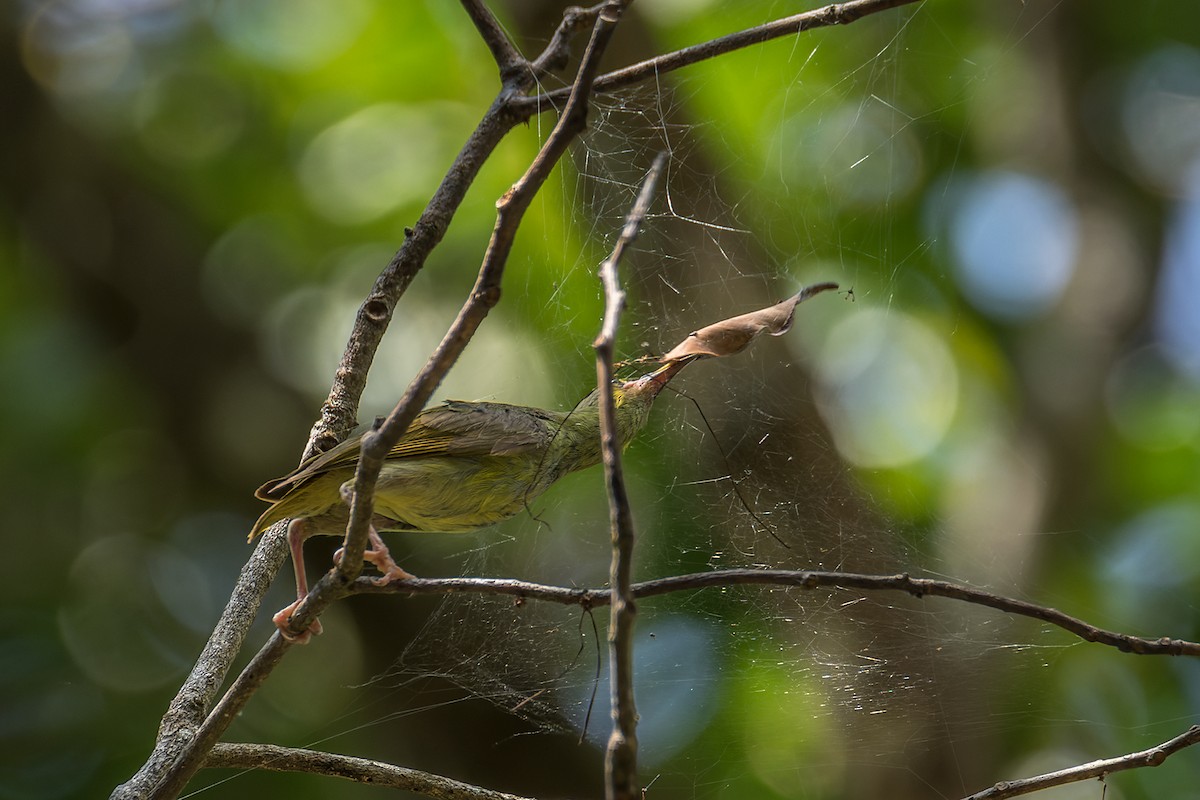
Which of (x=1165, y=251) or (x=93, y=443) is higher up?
(x=1165, y=251)

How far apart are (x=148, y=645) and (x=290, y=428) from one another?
150 cm

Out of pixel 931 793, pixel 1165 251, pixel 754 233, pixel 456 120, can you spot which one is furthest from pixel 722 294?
pixel 1165 251

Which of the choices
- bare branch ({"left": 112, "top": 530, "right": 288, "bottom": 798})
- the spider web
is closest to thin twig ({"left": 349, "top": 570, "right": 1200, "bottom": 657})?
bare branch ({"left": 112, "top": 530, "right": 288, "bottom": 798})

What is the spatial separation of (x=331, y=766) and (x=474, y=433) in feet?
3.33

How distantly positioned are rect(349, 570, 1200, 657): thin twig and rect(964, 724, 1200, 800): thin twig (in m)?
0.28

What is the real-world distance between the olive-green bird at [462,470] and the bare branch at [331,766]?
1.59 ft

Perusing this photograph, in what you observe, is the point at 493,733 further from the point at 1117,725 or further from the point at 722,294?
the point at 1117,725

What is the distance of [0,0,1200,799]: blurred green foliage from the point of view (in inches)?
179

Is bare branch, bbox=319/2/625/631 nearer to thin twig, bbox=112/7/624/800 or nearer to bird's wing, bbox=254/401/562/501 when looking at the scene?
thin twig, bbox=112/7/624/800

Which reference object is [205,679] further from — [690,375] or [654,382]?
[690,375]

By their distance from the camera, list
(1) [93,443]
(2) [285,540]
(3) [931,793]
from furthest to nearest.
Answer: (1) [93,443] < (3) [931,793] < (2) [285,540]

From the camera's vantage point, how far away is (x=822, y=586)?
7.07 feet

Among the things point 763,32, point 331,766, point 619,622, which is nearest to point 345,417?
point 331,766

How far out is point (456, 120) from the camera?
6945 millimetres
